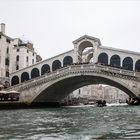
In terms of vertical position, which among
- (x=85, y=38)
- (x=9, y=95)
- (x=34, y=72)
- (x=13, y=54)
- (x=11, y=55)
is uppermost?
(x=85, y=38)

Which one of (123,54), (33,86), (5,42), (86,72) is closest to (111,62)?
(123,54)

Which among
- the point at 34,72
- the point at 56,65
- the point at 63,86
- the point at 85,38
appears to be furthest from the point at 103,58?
the point at 34,72

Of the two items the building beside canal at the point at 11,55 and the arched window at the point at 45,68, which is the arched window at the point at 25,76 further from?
the building beside canal at the point at 11,55

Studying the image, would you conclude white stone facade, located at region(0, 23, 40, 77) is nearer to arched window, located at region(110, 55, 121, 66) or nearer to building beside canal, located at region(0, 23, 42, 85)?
building beside canal, located at region(0, 23, 42, 85)

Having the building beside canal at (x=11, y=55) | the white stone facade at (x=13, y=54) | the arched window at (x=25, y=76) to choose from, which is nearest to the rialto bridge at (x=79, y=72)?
the arched window at (x=25, y=76)

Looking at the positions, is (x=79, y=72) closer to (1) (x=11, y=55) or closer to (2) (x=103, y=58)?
(2) (x=103, y=58)

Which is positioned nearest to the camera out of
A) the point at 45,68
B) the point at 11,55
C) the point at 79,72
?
the point at 79,72

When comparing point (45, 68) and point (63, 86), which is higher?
point (45, 68)

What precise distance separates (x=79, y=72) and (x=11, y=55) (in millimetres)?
13931

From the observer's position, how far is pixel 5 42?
3909cm

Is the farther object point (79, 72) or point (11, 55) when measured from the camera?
point (11, 55)

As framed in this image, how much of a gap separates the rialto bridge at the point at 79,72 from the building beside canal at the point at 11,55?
1831 millimetres

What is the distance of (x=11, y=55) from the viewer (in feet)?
136

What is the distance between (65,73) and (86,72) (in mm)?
1946
